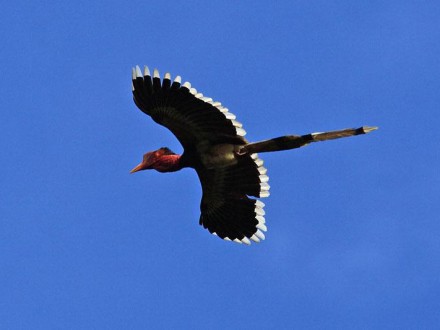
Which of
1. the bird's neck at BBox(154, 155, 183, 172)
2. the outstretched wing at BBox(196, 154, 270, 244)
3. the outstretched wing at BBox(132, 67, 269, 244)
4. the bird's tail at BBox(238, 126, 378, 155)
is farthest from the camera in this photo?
the outstretched wing at BBox(196, 154, 270, 244)

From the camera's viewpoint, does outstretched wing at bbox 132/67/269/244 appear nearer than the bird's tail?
No

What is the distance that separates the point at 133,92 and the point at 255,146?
7.27ft

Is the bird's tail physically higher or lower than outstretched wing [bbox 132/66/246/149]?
lower

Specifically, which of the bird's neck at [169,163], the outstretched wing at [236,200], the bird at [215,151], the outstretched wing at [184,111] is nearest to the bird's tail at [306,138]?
the bird at [215,151]

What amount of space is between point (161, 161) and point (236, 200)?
62.3 inches

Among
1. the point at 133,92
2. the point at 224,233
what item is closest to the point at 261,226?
the point at 224,233

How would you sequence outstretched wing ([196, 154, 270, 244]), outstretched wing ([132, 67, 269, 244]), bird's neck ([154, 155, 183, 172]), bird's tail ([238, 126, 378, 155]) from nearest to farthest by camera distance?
1. bird's tail ([238, 126, 378, 155])
2. outstretched wing ([132, 67, 269, 244])
3. bird's neck ([154, 155, 183, 172])
4. outstretched wing ([196, 154, 270, 244])

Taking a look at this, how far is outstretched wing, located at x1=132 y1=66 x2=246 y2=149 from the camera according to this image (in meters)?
18.7

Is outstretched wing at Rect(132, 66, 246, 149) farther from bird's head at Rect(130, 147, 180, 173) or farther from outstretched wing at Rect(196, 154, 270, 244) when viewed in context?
outstretched wing at Rect(196, 154, 270, 244)

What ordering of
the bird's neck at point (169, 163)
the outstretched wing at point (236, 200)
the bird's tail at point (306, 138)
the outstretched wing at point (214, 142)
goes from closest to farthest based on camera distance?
the bird's tail at point (306, 138) < the outstretched wing at point (214, 142) < the bird's neck at point (169, 163) < the outstretched wing at point (236, 200)

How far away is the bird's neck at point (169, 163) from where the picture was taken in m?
19.9

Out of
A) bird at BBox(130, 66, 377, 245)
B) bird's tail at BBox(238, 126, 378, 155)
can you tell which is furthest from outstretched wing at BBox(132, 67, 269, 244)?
bird's tail at BBox(238, 126, 378, 155)

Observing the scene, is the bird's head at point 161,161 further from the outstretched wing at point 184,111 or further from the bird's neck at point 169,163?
the outstretched wing at point 184,111

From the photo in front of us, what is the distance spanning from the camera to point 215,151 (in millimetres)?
19531
